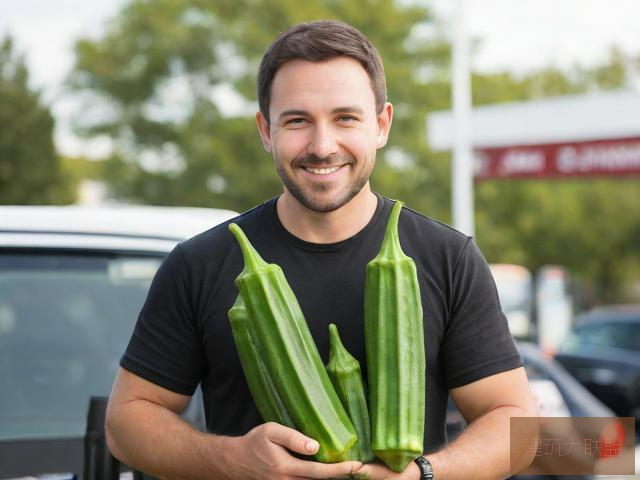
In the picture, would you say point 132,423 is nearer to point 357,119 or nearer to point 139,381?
point 139,381

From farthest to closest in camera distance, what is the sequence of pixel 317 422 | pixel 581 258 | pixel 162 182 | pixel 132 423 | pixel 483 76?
1. pixel 581 258
2. pixel 483 76
3. pixel 162 182
4. pixel 132 423
5. pixel 317 422

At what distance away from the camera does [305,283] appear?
258 centimetres

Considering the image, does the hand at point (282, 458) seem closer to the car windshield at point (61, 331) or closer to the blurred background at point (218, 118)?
the car windshield at point (61, 331)

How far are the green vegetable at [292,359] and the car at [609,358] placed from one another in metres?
12.1

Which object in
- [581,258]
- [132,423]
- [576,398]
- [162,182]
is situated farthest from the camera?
[581,258]

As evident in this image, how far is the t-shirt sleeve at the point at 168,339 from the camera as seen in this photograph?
2629mm

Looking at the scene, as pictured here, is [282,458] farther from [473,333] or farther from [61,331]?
[61,331]

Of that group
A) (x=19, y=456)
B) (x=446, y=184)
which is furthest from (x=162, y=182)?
(x=19, y=456)

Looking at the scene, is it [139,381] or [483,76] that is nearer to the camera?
[139,381]

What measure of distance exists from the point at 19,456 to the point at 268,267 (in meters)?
1.31

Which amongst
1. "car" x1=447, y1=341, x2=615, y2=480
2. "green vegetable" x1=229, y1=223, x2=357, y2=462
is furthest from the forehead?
"car" x1=447, y1=341, x2=615, y2=480

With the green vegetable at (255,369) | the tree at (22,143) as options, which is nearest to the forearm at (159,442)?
the green vegetable at (255,369)

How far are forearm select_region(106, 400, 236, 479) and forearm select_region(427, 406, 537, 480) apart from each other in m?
0.51

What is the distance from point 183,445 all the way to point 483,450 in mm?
685
